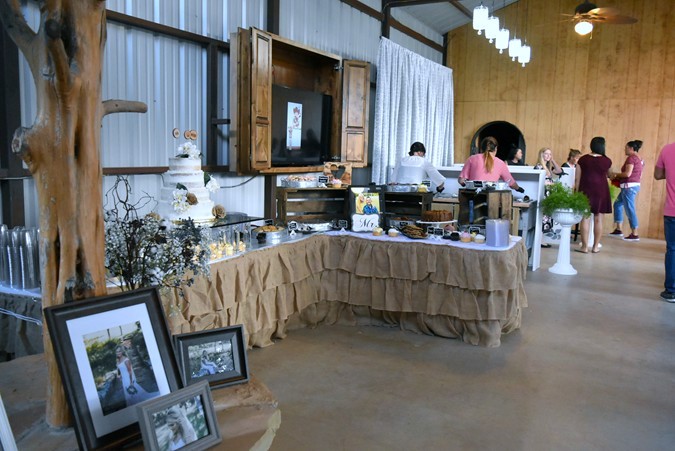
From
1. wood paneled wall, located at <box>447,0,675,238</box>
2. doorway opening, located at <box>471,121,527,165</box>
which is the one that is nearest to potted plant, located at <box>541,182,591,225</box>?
wood paneled wall, located at <box>447,0,675,238</box>

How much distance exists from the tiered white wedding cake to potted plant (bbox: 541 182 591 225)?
4273 mm

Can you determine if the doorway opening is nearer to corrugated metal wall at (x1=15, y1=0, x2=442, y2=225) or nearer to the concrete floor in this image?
corrugated metal wall at (x1=15, y1=0, x2=442, y2=225)

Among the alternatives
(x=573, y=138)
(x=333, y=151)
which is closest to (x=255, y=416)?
(x=333, y=151)

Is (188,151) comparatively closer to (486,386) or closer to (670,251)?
(486,386)

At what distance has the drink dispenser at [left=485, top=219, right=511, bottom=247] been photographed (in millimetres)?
3992

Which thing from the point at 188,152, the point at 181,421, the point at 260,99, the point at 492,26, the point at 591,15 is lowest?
the point at 181,421

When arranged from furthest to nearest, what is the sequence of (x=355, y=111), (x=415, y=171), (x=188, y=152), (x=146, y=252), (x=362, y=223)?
(x=355, y=111) → (x=415, y=171) → (x=362, y=223) → (x=188, y=152) → (x=146, y=252)

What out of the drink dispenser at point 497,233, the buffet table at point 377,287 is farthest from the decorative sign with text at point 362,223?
the drink dispenser at point 497,233

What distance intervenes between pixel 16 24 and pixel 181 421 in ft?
3.22

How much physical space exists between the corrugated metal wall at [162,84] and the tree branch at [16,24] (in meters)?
2.64

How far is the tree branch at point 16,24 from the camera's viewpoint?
1.32 meters

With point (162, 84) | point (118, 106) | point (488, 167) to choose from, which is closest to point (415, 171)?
point (488, 167)

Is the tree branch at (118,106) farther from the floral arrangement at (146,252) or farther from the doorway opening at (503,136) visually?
the doorway opening at (503,136)

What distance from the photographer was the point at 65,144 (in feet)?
4.33
